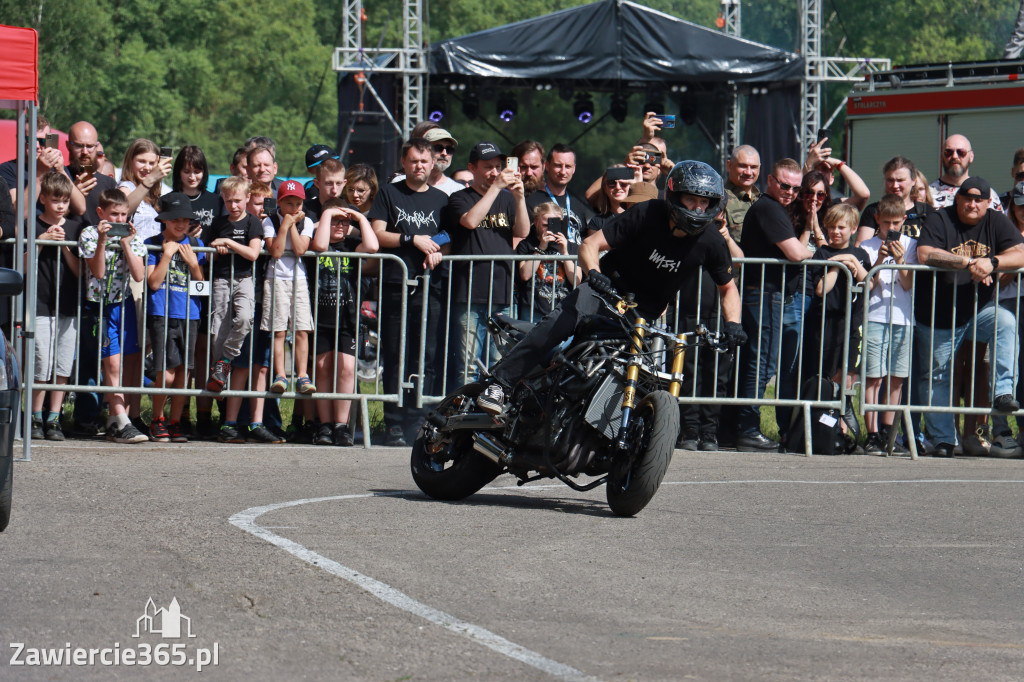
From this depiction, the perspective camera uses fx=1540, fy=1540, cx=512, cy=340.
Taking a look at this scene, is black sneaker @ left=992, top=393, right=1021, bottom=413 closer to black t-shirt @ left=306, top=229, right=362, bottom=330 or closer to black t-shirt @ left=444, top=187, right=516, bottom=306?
black t-shirt @ left=444, top=187, right=516, bottom=306

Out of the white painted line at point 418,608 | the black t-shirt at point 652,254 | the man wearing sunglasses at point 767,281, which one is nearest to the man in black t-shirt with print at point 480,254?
the man wearing sunglasses at point 767,281

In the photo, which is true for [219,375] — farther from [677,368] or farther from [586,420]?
[677,368]

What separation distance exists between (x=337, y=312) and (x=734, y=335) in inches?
165

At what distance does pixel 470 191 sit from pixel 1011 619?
6.57 m

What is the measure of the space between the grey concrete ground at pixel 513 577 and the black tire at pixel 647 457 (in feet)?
0.42

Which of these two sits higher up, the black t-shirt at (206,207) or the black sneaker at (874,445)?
the black t-shirt at (206,207)

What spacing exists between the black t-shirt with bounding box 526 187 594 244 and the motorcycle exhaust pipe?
4031mm

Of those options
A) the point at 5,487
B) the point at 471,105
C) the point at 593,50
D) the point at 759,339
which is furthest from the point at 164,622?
the point at 471,105

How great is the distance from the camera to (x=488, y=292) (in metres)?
11.9

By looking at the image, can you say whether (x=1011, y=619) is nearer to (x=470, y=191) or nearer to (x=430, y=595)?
(x=430, y=595)

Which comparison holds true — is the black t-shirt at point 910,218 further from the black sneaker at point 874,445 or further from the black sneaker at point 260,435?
the black sneaker at point 260,435

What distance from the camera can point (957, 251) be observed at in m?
12.1

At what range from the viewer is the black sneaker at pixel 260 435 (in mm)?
11789

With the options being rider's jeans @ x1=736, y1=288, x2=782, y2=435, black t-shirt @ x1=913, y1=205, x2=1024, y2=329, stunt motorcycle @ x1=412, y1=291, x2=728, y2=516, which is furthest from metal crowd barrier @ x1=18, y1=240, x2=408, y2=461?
black t-shirt @ x1=913, y1=205, x2=1024, y2=329
